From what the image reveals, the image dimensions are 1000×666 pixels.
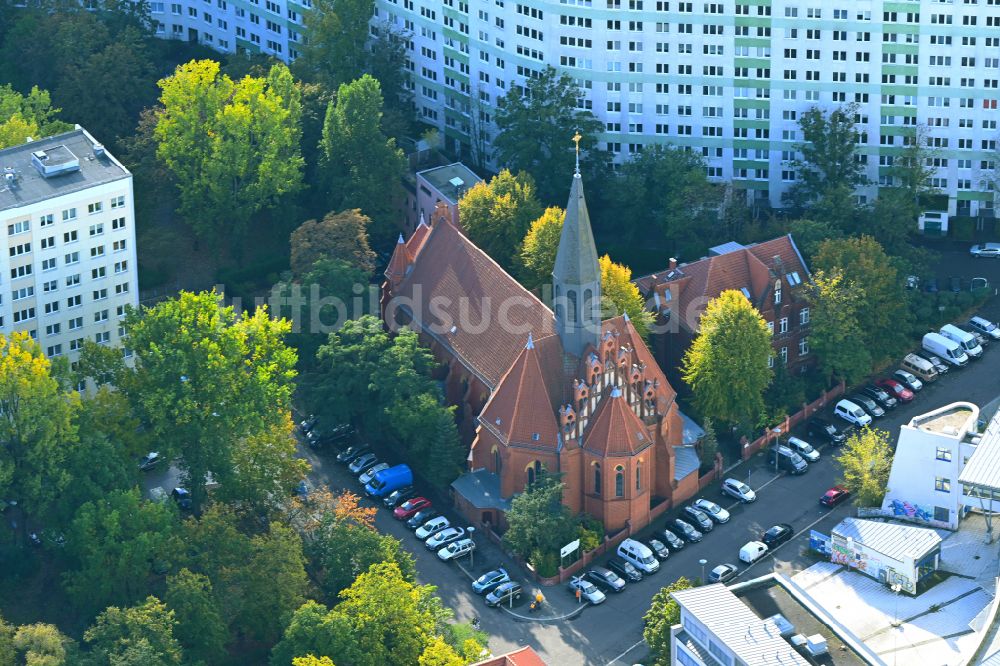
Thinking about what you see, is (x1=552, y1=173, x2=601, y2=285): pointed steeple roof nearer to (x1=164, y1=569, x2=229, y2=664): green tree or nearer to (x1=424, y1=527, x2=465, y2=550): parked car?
(x1=424, y1=527, x2=465, y2=550): parked car

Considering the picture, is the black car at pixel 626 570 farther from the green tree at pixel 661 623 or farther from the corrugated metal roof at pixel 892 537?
the corrugated metal roof at pixel 892 537

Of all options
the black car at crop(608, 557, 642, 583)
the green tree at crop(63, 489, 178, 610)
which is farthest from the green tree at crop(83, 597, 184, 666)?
the black car at crop(608, 557, 642, 583)

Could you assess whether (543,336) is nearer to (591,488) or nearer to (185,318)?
(591,488)

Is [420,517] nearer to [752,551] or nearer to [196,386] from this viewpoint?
[196,386]

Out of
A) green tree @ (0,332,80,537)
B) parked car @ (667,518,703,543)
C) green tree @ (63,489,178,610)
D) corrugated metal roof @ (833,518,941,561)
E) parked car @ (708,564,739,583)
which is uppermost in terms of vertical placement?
green tree @ (0,332,80,537)

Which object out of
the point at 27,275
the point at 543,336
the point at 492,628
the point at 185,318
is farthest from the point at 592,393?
the point at 27,275

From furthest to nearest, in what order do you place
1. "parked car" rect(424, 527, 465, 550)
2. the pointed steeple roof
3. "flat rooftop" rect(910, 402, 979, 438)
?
"parked car" rect(424, 527, 465, 550)
"flat rooftop" rect(910, 402, 979, 438)
the pointed steeple roof

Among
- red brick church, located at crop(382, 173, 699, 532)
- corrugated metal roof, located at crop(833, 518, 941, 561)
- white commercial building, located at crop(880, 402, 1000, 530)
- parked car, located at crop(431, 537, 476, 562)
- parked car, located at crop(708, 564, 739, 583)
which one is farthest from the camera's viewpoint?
parked car, located at crop(431, 537, 476, 562)

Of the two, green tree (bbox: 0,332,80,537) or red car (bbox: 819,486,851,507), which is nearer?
green tree (bbox: 0,332,80,537)
